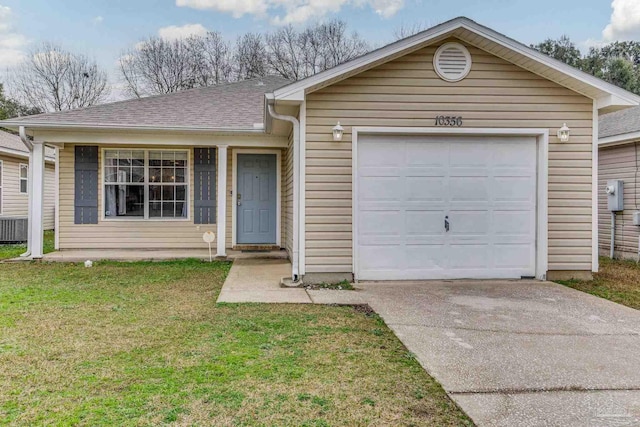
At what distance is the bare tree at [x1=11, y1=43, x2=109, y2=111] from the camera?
2445 centimetres

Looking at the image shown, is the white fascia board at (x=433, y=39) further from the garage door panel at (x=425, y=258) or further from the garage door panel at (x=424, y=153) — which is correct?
the garage door panel at (x=425, y=258)

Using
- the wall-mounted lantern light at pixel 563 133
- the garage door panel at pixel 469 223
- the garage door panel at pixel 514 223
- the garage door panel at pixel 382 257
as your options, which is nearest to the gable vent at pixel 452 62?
Result: the wall-mounted lantern light at pixel 563 133

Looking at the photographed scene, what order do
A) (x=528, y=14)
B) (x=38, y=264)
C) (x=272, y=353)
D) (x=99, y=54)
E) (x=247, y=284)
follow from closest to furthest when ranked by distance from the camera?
1. (x=272, y=353)
2. (x=247, y=284)
3. (x=38, y=264)
4. (x=528, y=14)
5. (x=99, y=54)

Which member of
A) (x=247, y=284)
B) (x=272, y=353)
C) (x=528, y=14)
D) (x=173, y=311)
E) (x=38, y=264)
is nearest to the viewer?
(x=272, y=353)

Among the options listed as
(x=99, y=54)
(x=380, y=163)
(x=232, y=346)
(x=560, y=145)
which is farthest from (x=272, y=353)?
(x=99, y=54)

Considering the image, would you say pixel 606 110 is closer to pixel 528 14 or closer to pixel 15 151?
pixel 528 14

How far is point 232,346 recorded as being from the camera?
11.3 ft

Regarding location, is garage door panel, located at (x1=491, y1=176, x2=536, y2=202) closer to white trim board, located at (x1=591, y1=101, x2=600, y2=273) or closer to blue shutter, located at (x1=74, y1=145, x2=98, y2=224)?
white trim board, located at (x1=591, y1=101, x2=600, y2=273)

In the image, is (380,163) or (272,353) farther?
(380,163)

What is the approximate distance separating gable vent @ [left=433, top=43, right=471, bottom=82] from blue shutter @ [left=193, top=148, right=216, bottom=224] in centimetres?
486

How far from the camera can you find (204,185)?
8.95 metres

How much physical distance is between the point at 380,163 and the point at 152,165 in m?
5.14

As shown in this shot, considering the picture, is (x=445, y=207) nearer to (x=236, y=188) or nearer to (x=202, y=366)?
(x=202, y=366)

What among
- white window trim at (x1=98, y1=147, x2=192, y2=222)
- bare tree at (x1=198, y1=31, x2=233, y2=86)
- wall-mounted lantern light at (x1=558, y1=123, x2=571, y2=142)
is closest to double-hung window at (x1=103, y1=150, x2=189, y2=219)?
white window trim at (x1=98, y1=147, x2=192, y2=222)
